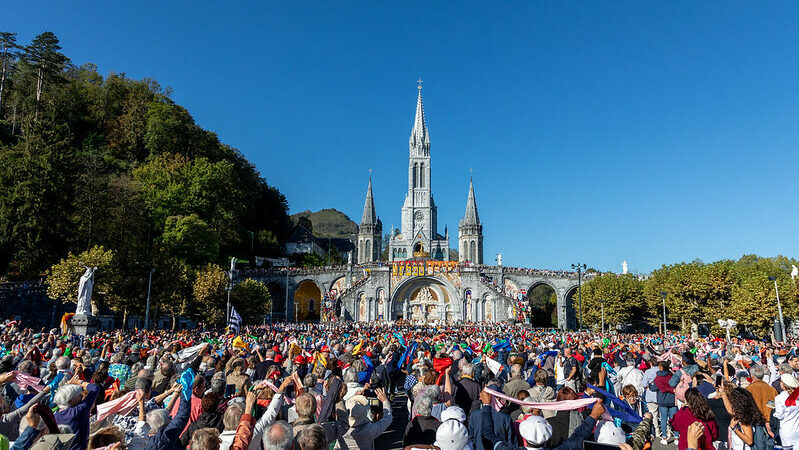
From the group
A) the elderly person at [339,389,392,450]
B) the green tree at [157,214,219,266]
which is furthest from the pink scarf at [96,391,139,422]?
the green tree at [157,214,219,266]

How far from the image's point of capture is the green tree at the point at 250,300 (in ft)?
153

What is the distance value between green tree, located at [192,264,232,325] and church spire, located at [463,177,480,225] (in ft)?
189

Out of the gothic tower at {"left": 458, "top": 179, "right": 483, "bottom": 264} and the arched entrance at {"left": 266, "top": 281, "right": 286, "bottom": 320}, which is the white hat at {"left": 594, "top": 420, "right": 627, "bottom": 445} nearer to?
the arched entrance at {"left": 266, "top": 281, "right": 286, "bottom": 320}

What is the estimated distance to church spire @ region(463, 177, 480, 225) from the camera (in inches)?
3735

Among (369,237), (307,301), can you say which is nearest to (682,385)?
(307,301)

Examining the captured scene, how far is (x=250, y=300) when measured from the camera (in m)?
47.9

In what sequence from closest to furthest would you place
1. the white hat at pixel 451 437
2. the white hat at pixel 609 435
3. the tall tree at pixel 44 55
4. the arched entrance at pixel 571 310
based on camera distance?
the white hat at pixel 451 437, the white hat at pixel 609 435, the tall tree at pixel 44 55, the arched entrance at pixel 571 310

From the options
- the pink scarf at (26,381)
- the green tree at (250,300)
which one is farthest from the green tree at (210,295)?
the pink scarf at (26,381)

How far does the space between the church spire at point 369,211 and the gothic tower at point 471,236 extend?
50.6 feet

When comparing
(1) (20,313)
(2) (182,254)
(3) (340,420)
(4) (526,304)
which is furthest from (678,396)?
(4) (526,304)

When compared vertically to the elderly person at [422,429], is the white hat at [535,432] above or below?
above

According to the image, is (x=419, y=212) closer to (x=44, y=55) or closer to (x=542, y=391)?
(x=44, y=55)

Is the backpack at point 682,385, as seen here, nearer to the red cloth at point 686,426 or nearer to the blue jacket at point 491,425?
the red cloth at point 686,426

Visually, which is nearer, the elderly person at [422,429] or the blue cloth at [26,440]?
the blue cloth at [26,440]
